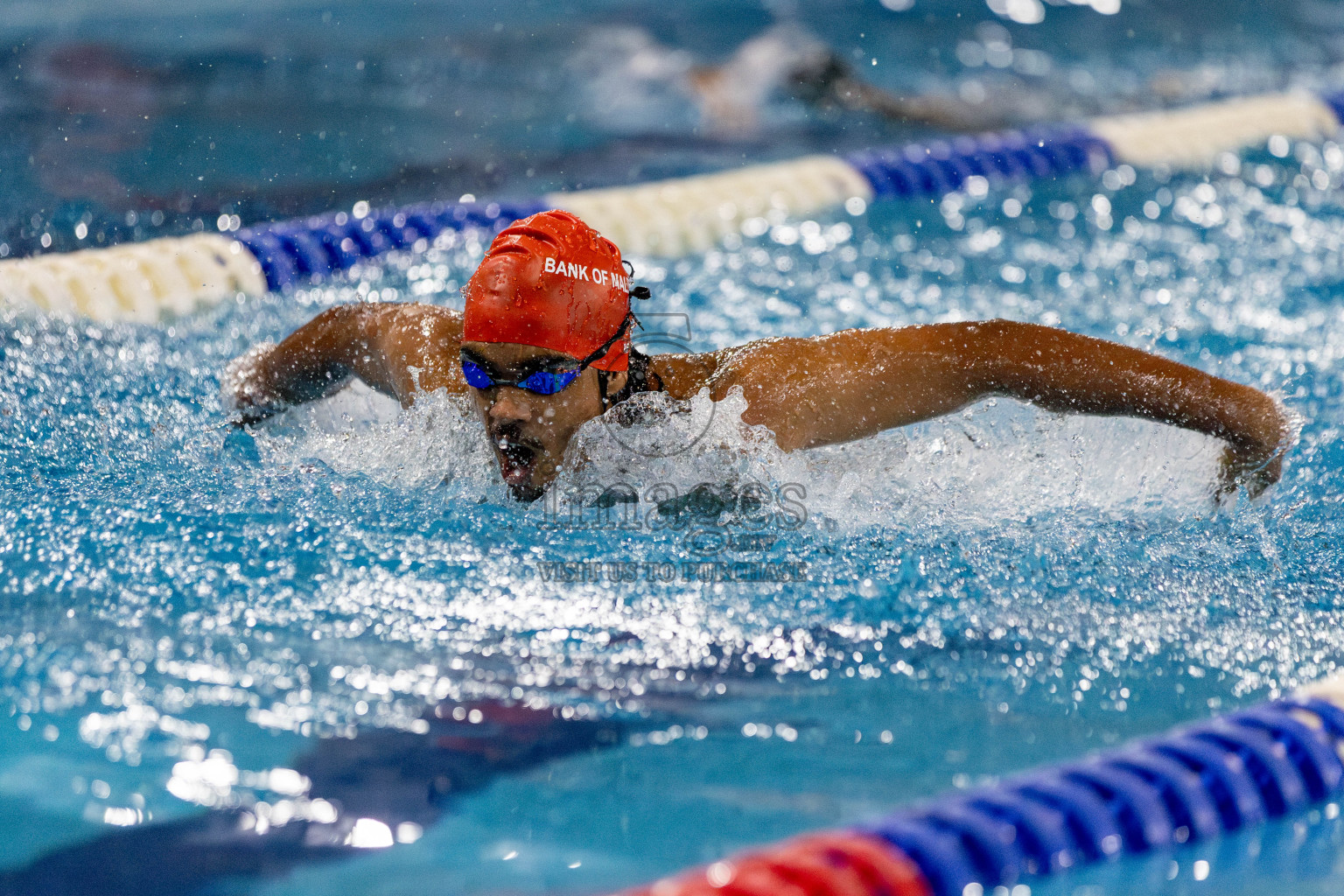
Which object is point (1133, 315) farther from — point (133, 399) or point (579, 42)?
point (579, 42)

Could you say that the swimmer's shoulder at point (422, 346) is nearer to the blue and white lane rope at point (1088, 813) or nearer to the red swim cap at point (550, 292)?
the red swim cap at point (550, 292)

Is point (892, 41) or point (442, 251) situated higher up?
point (892, 41)

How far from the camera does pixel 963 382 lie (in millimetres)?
2428

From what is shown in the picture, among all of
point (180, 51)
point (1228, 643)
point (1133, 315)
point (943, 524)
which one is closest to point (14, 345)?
point (943, 524)

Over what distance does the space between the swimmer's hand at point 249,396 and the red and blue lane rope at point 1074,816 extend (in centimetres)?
175

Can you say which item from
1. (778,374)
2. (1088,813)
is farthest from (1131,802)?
(778,374)

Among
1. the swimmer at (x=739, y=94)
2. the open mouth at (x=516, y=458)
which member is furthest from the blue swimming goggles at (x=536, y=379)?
the swimmer at (x=739, y=94)

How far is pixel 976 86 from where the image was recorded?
689 cm

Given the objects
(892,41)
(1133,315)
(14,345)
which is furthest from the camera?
(892,41)

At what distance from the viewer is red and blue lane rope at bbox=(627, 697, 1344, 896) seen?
1.60 metres

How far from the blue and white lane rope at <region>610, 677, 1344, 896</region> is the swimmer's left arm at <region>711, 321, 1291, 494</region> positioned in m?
0.61

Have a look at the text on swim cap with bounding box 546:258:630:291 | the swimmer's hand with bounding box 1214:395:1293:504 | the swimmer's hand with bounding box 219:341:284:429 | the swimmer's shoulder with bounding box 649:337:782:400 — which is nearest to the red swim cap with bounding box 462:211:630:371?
the text on swim cap with bounding box 546:258:630:291

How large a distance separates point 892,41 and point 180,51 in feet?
13.0

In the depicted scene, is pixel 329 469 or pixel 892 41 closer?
pixel 329 469
